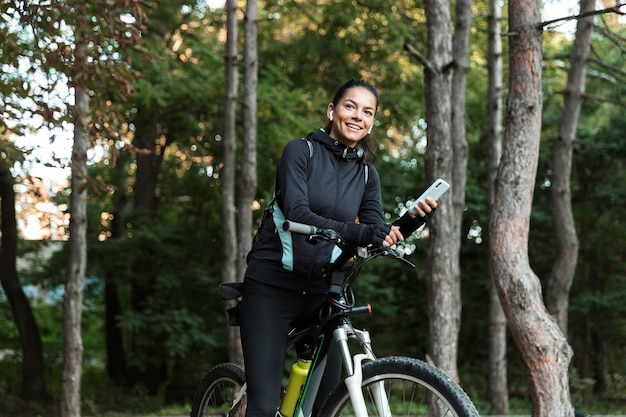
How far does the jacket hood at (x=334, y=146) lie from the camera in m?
3.67

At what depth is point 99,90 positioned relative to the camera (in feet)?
24.7

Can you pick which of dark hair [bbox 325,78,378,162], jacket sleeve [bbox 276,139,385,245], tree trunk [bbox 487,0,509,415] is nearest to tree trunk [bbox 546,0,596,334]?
tree trunk [bbox 487,0,509,415]

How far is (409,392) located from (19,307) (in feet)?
46.8

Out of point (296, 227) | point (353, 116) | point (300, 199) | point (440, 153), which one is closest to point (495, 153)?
point (440, 153)

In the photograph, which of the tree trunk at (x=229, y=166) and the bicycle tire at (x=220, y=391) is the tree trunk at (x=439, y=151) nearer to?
the bicycle tire at (x=220, y=391)

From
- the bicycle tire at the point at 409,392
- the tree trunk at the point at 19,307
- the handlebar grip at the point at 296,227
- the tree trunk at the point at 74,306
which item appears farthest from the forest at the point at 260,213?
the handlebar grip at the point at 296,227

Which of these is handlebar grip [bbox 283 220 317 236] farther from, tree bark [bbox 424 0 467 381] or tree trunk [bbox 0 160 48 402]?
tree trunk [bbox 0 160 48 402]

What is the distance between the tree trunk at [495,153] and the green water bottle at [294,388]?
9.83 meters

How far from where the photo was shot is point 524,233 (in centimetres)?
661

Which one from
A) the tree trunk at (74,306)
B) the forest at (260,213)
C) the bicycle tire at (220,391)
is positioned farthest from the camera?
the forest at (260,213)

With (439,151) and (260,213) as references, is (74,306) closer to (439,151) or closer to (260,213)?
(439,151)

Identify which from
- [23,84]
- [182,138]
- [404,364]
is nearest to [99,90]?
[23,84]

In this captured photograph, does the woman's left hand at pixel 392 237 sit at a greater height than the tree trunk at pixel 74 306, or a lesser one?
greater

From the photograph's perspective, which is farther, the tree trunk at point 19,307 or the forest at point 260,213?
the tree trunk at point 19,307
